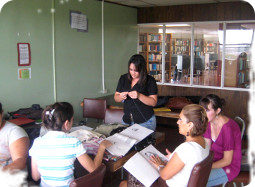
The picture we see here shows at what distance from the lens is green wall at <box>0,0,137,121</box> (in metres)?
3.48

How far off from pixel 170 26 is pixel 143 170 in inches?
190

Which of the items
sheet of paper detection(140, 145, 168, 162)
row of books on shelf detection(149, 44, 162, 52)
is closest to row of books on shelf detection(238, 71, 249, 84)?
row of books on shelf detection(149, 44, 162, 52)

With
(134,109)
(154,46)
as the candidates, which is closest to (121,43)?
(154,46)

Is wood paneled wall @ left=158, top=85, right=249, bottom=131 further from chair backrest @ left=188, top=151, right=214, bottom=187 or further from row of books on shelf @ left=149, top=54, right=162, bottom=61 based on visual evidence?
chair backrest @ left=188, top=151, right=214, bottom=187

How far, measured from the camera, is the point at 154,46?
6.57 m

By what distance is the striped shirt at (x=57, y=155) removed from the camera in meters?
1.70

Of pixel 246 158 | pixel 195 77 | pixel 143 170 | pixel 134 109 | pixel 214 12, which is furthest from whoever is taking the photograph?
pixel 195 77

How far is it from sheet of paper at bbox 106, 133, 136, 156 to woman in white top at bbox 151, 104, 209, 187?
14.7 inches

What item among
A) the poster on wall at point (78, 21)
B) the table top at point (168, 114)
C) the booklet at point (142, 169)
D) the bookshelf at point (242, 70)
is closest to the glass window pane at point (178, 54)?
the bookshelf at point (242, 70)

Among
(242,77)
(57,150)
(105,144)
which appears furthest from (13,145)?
(242,77)

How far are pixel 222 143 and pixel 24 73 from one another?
2.66 m

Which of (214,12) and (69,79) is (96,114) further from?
(214,12)

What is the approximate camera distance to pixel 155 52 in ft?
21.6

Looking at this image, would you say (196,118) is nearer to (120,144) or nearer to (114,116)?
(120,144)
